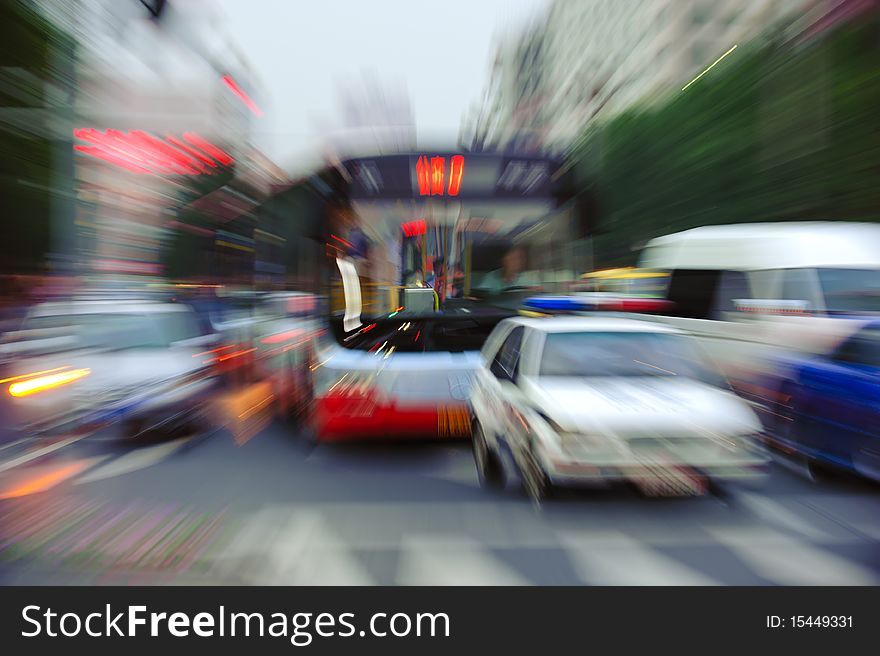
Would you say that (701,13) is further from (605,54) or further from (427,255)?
(427,255)

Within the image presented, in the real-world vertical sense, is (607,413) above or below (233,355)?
above

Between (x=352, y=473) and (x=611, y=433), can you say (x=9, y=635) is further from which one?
(x=611, y=433)

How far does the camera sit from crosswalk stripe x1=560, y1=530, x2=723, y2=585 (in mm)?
3574

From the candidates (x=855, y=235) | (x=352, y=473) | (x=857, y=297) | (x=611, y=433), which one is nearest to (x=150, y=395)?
(x=352, y=473)

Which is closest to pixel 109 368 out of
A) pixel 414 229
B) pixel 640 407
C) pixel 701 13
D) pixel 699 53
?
pixel 414 229

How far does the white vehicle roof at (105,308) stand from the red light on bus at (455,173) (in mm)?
3911

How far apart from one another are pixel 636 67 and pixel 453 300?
47.2 metres

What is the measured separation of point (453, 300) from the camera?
246 inches

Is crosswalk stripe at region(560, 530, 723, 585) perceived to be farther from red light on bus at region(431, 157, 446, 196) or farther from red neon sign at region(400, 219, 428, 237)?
red light on bus at region(431, 157, 446, 196)

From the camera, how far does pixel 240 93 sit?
15.8m

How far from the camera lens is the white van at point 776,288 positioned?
238 inches

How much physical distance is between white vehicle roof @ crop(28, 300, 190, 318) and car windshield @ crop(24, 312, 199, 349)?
0.06m

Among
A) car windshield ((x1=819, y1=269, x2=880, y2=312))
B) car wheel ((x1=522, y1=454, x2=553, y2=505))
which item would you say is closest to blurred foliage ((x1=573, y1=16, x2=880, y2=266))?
car windshield ((x1=819, y1=269, x2=880, y2=312))

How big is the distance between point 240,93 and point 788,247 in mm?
12957
